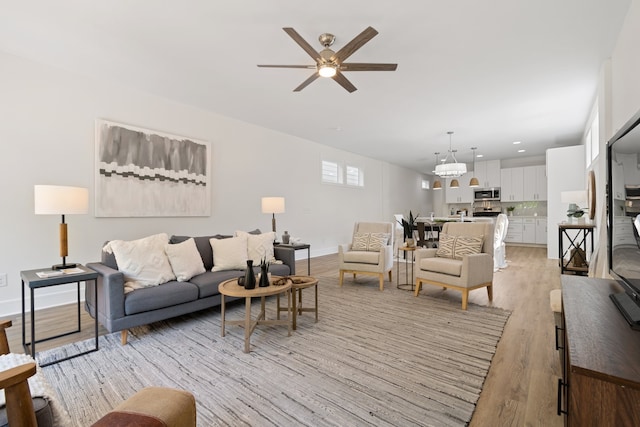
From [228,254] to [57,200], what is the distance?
1.63m

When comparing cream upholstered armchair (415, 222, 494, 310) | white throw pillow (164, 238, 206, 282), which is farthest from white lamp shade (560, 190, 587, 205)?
white throw pillow (164, 238, 206, 282)

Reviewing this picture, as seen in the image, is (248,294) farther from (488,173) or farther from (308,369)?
Result: (488,173)

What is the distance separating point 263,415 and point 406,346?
1.28 m

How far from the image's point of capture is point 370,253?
4230 millimetres

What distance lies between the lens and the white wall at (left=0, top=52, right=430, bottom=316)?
10.3 ft

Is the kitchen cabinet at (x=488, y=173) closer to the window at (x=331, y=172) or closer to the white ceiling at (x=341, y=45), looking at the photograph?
the white ceiling at (x=341, y=45)

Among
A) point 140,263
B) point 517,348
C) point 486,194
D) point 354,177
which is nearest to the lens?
point 517,348

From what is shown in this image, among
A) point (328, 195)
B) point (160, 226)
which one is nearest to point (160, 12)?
point (160, 226)

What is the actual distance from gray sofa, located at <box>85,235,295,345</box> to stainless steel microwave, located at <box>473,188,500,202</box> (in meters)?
9.12

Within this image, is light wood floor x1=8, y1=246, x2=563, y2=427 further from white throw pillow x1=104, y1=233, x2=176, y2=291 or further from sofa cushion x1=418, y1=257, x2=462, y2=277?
white throw pillow x1=104, y1=233, x2=176, y2=291

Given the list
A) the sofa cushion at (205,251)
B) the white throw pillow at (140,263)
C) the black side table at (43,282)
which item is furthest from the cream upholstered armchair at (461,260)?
the black side table at (43,282)

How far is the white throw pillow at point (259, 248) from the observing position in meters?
3.72

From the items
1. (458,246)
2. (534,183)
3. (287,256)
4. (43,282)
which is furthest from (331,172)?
(534,183)

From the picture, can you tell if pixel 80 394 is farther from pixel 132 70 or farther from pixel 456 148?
pixel 456 148
